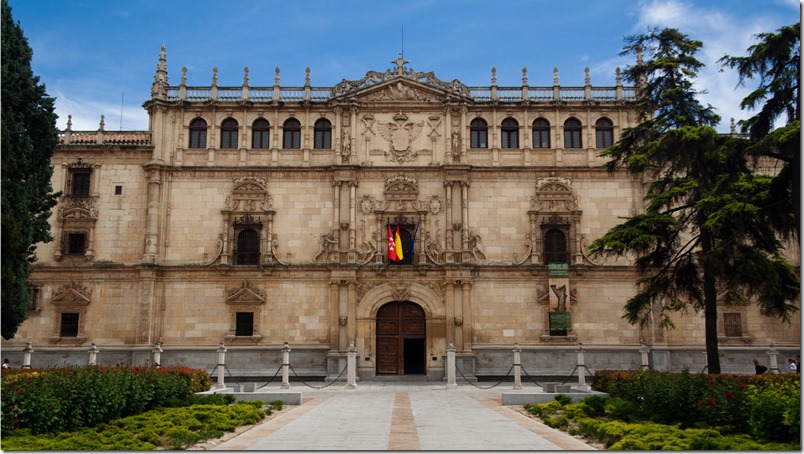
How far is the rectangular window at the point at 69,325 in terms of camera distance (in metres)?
37.0

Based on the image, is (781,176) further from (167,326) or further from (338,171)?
(167,326)

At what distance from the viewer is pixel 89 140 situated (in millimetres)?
39188

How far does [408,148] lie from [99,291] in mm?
17717

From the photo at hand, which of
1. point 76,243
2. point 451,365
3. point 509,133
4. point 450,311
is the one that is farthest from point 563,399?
point 76,243

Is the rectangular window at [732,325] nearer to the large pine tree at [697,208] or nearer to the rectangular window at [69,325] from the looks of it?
the large pine tree at [697,208]

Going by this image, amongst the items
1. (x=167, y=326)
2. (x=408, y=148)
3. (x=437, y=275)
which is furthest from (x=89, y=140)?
(x=437, y=275)

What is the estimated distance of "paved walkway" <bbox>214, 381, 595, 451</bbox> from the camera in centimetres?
1456

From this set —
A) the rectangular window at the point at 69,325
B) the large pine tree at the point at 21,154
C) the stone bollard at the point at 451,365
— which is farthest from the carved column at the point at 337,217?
the large pine tree at the point at 21,154

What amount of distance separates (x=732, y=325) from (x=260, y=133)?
87.8ft

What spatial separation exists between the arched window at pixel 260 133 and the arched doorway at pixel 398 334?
438 inches

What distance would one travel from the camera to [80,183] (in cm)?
3866

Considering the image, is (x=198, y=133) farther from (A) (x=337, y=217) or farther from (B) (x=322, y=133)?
(A) (x=337, y=217)

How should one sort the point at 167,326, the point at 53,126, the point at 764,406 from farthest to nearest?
the point at 167,326 → the point at 53,126 → the point at 764,406

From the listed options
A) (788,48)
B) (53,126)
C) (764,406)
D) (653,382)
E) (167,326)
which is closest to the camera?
(764,406)
